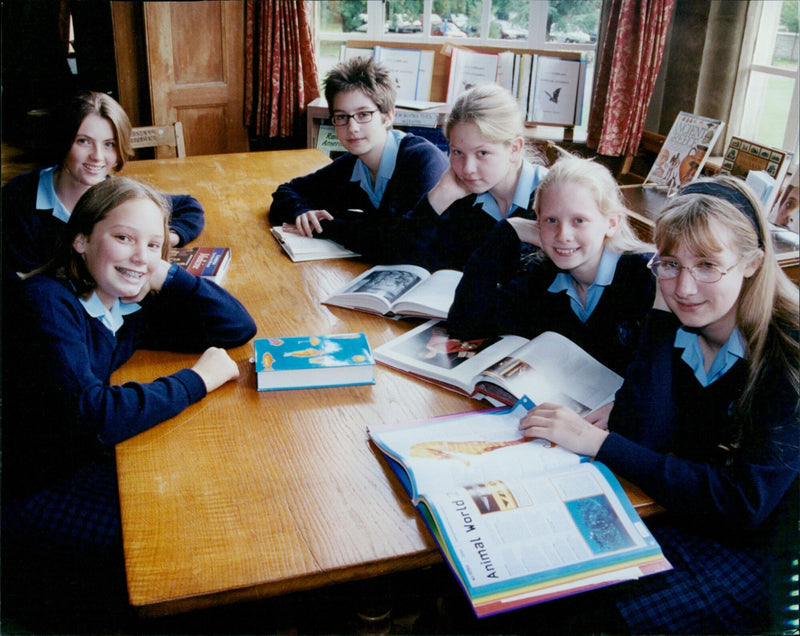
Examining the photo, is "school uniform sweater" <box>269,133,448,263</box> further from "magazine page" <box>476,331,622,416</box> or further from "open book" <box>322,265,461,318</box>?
"magazine page" <box>476,331,622,416</box>

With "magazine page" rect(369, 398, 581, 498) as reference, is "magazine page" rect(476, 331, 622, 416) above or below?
above

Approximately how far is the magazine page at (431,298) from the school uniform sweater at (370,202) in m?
0.20

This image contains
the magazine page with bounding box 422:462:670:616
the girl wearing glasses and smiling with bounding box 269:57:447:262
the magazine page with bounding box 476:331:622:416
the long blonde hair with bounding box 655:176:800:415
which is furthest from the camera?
the girl wearing glasses and smiling with bounding box 269:57:447:262

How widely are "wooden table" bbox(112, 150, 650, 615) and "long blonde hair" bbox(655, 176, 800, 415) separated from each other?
0.32 m

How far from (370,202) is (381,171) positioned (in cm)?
12

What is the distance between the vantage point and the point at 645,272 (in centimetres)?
147

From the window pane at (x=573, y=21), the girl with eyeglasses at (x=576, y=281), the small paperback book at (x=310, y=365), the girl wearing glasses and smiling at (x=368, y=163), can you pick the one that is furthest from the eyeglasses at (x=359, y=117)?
the window pane at (x=573, y=21)

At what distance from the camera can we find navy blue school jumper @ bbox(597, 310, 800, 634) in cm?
106

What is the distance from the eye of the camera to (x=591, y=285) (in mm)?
1501

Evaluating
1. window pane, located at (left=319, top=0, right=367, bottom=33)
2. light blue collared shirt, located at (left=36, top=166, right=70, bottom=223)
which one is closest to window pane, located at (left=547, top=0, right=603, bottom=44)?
window pane, located at (left=319, top=0, right=367, bottom=33)

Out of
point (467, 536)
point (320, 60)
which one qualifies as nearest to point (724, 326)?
point (467, 536)

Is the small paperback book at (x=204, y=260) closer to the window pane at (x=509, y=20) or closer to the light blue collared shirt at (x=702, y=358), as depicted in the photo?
the light blue collared shirt at (x=702, y=358)

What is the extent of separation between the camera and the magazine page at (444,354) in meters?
1.36

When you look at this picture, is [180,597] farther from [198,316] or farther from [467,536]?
[198,316]
